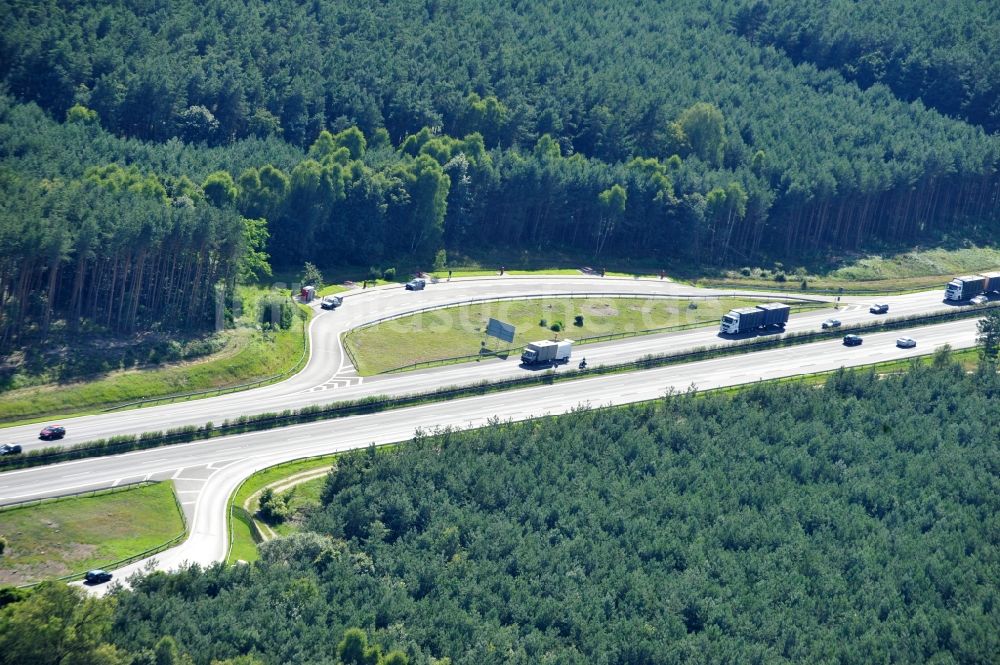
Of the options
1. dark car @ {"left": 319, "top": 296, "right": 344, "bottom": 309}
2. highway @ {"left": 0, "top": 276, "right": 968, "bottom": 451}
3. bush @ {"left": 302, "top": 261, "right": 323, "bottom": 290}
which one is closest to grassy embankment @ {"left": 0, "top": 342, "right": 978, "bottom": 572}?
highway @ {"left": 0, "top": 276, "right": 968, "bottom": 451}

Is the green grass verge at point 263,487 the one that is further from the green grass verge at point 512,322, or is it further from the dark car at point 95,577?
the green grass verge at point 512,322

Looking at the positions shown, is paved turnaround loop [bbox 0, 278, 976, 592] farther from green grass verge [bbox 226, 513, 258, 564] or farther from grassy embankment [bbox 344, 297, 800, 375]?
grassy embankment [bbox 344, 297, 800, 375]

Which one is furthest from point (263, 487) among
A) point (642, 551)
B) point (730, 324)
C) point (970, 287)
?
point (970, 287)

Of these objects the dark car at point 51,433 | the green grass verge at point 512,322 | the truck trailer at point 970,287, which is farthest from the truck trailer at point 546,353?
the truck trailer at point 970,287

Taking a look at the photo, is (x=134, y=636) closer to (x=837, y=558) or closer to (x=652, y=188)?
(x=837, y=558)

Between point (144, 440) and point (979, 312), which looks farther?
point (979, 312)

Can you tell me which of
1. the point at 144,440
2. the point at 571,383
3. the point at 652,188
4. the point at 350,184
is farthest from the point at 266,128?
the point at 144,440

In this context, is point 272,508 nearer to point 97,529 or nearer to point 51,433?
point 97,529
